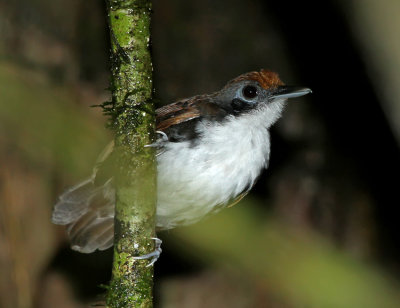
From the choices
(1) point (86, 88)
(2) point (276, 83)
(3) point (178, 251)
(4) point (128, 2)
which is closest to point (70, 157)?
(4) point (128, 2)

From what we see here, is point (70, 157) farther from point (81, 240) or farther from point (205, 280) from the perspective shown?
point (205, 280)

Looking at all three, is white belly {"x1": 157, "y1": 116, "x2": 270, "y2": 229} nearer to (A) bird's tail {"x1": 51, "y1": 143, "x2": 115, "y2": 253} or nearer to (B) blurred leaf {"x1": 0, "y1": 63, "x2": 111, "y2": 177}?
(A) bird's tail {"x1": 51, "y1": 143, "x2": 115, "y2": 253}

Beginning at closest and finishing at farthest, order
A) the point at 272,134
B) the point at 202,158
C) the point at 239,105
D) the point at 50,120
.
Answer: the point at 50,120
the point at 202,158
the point at 239,105
the point at 272,134

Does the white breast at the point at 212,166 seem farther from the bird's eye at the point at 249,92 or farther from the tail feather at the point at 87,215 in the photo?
the tail feather at the point at 87,215

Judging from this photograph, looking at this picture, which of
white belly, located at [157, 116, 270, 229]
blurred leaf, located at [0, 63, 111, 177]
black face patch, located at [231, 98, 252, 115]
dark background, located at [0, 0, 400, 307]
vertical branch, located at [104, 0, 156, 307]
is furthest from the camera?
dark background, located at [0, 0, 400, 307]

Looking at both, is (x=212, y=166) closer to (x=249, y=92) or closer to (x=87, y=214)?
(x=249, y=92)

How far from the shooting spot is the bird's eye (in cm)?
450

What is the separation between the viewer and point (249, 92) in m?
4.50

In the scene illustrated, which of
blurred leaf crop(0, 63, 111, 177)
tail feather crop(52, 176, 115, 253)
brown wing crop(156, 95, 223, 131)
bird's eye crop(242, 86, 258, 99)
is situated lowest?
tail feather crop(52, 176, 115, 253)

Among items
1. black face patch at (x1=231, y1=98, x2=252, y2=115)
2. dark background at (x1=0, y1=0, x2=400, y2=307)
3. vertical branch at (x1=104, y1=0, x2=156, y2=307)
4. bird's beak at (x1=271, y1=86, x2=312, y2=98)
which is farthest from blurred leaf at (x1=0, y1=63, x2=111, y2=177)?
dark background at (x1=0, y1=0, x2=400, y2=307)

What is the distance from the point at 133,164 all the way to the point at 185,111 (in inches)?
46.7

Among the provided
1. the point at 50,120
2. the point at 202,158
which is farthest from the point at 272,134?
the point at 50,120

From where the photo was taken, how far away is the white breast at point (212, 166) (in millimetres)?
4027

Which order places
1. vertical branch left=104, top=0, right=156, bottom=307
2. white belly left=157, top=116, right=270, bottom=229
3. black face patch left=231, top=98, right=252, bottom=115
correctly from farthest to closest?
black face patch left=231, top=98, right=252, bottom=115 → white belly left=157, top=116, right=270, bottom=229 → vertical branch left=104, top=0, right=156, bottom=307
